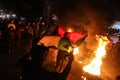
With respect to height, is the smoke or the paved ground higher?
the smoke

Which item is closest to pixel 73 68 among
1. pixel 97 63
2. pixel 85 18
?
pixel 97 63

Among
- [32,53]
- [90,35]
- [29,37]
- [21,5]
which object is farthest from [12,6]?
[32,53]

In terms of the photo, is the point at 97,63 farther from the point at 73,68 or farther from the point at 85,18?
the point at 85,18

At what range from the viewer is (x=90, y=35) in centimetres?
1120

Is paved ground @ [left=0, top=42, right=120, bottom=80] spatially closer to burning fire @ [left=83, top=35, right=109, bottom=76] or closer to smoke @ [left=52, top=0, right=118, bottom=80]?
smoke @ [left=52, top=0, right=118, bottom=80]

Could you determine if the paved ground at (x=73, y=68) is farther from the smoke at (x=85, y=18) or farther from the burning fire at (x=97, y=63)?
the burning fire at (x=97, y=63)

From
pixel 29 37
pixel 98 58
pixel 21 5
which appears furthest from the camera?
pixel 21 5

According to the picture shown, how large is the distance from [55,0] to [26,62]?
5.21 meters

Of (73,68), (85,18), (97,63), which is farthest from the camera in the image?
(85,18)

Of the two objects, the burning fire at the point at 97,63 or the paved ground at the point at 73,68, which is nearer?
the burning fire at the point at 97,63

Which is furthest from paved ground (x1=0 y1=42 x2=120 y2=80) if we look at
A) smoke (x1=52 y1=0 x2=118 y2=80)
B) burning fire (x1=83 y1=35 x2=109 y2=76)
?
burning fire (x1=83 y1=35 x2=109 y2=76)

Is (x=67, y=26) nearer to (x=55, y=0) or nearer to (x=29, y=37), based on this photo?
(x=55, y=0)

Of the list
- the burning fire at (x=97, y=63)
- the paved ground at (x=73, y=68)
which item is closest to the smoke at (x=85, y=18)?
the paved ground at (x=73, y=68)

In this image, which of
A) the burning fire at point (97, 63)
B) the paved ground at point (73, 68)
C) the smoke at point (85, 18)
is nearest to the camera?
the burning fire at point (97, 63)
